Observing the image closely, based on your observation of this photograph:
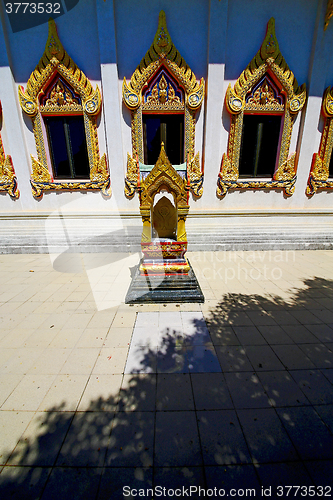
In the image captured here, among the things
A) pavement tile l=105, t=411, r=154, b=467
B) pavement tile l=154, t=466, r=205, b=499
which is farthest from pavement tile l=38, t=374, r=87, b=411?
pavement tile l=154, t=466, r=205, b=499

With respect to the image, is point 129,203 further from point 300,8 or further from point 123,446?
point 300,8

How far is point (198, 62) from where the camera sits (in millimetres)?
7281

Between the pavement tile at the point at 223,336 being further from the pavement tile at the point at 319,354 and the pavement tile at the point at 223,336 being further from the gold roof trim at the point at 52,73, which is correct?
the gold roof trim at the point at 52,73

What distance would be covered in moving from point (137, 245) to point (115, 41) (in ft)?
22.7

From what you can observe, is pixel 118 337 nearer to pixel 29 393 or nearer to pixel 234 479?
pixel 29 393

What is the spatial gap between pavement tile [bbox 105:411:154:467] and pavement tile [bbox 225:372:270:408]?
3.38 ft

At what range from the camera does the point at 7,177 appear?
7996mm

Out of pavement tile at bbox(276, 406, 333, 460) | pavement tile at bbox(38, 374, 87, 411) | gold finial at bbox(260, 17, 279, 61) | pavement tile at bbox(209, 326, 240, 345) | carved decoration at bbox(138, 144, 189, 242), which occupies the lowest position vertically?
pavement tile at bbox(276, 406, 333, 460)

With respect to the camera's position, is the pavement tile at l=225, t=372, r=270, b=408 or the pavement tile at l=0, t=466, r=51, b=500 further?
the pavement tile at l=225, t=372, r=270, b=408

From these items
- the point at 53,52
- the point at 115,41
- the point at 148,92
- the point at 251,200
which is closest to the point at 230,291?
the point at 251,200

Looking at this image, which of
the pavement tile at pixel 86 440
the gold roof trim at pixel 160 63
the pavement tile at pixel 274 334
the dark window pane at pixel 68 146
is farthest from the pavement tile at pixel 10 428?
the gold roof trim at pixel 160 63

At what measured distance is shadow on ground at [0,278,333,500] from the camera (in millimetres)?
1815

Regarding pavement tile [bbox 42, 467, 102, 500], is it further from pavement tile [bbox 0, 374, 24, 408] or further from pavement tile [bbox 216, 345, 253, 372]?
pavement tile [bbox 216, 345, 253, 372]

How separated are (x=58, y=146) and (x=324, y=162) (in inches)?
412
